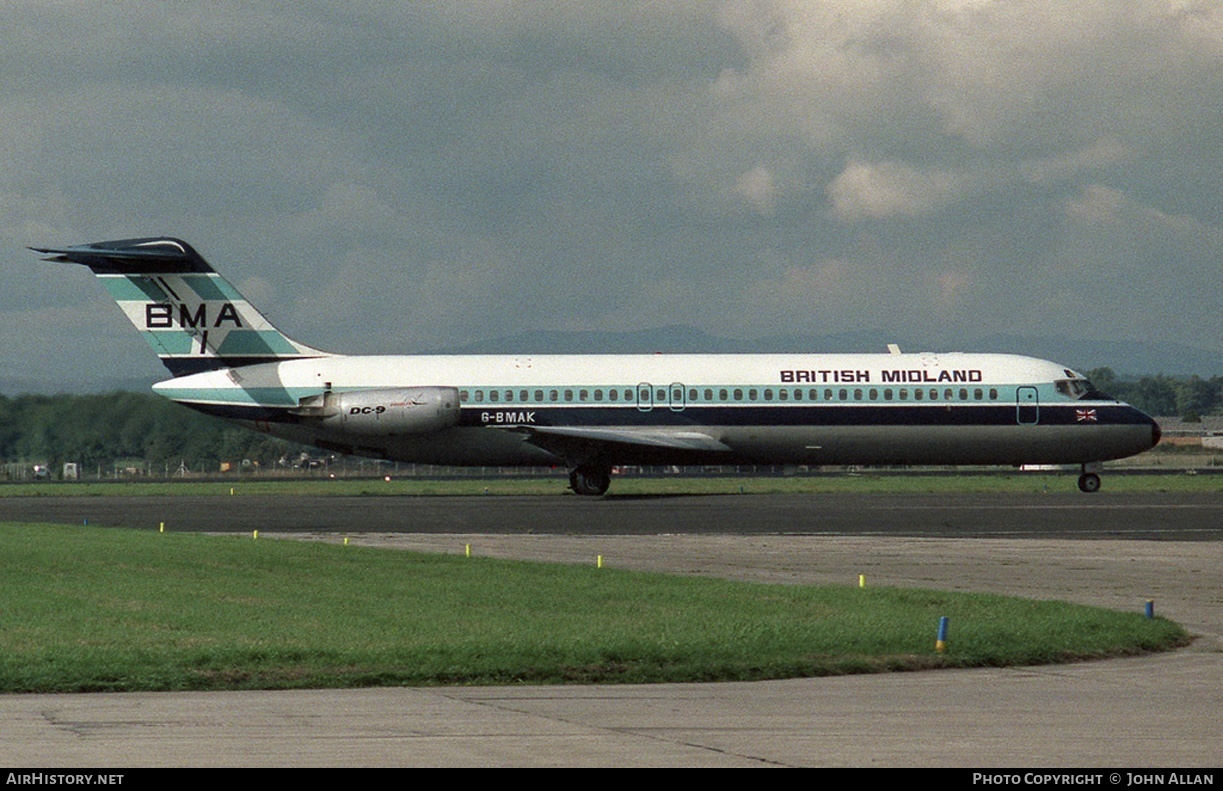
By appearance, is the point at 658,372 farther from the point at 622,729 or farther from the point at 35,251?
the point at 622,729

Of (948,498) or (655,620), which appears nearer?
(655,620)

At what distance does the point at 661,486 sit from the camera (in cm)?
5928

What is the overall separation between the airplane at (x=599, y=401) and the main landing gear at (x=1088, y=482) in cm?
7

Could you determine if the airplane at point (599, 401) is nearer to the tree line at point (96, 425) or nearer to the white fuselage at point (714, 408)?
the white fuselage at point (714, 408)

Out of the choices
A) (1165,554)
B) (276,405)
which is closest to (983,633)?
(1165,554)

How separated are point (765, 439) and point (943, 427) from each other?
5.73 metres

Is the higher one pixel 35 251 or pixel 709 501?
pixel 35 251

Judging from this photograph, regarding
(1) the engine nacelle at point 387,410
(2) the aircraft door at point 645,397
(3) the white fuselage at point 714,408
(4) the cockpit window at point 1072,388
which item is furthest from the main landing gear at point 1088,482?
(1) the engine nacelle at point 387,410

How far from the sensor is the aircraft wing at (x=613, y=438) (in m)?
50.4

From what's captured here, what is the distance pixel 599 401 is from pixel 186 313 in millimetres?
13864

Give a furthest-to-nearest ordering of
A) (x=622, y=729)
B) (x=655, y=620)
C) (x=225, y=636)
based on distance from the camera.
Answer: (x=655, y=620)
(x=225, y=636)
(x=622, y=729)

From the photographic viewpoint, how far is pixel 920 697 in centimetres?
1466

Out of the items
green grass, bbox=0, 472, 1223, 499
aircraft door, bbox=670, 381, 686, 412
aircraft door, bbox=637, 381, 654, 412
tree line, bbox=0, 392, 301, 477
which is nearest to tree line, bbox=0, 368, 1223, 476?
tree line, bbox=0, 392, 301, 477

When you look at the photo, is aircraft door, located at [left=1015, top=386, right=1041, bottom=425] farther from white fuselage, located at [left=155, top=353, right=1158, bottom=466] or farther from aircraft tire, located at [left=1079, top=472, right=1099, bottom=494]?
aircraft tire, located at [left=1079, top=472, right=1099, bottom=494]
